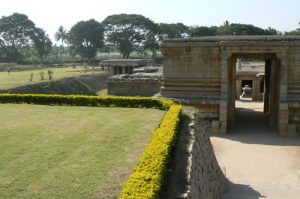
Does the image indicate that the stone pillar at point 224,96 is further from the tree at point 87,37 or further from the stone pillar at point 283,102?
the tree at point 87,37

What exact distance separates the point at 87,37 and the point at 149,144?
60139 millimetres

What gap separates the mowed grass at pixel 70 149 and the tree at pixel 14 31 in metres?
57.9

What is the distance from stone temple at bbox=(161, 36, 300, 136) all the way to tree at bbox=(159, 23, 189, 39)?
52061mm

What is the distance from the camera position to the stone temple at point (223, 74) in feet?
62.9

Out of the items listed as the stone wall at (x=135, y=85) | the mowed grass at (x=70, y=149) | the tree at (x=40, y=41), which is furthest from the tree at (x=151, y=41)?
the mowed grass at (x=70, y=149)

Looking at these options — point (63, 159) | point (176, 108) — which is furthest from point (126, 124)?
point (63, 159)

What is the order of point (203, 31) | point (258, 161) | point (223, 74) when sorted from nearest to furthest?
point (258, 161) < point (223, 74) < point (203, 31)

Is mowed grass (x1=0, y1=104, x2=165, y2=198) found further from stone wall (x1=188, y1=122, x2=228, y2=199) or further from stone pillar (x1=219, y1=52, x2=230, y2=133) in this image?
stone pillar (x1=219, y1=52, x2=230, y2=133)

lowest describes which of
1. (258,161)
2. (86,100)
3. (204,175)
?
(258,161)

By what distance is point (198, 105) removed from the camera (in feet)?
66.7

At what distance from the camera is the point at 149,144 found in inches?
360

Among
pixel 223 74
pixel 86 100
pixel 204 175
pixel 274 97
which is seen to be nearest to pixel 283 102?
pixel 274 97

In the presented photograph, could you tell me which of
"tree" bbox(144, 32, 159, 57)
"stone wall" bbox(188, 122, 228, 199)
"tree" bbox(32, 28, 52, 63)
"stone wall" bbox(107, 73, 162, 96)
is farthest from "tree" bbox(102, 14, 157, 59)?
"stone wall" bbox(188, 122, 228, 199)

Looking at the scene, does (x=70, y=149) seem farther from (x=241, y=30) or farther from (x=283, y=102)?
(x=241, y=30)
